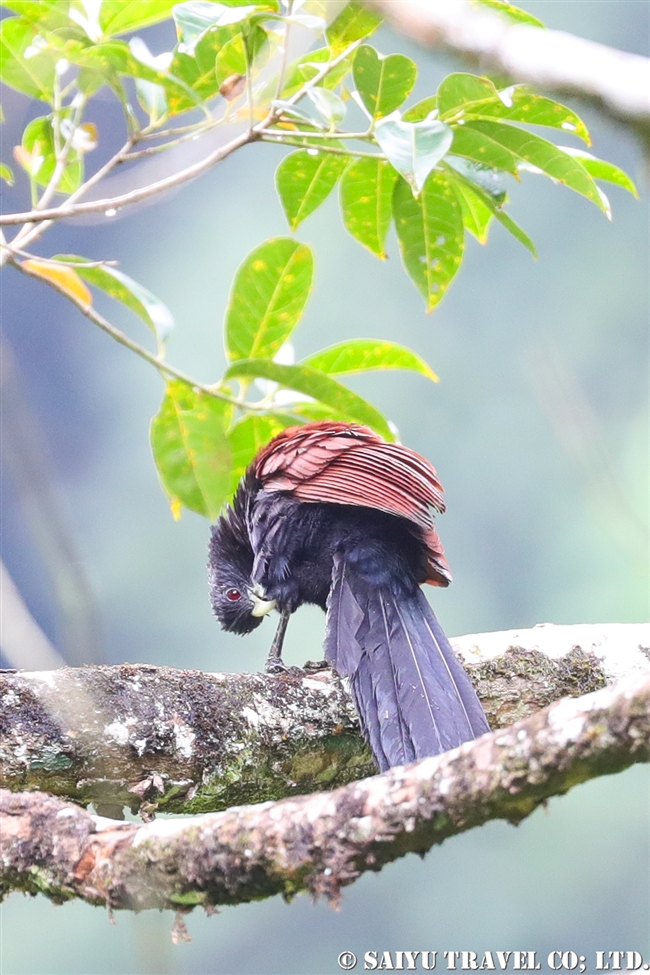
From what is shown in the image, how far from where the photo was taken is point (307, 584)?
292 cm

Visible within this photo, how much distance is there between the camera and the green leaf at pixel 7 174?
2.28 meters

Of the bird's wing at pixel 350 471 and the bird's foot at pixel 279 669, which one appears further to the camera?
the bird's wing at pixel 350 471

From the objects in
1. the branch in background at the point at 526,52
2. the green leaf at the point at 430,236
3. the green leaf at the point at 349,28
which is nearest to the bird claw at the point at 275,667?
the green leaf at the point at 430,236

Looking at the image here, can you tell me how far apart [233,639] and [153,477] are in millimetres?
2446

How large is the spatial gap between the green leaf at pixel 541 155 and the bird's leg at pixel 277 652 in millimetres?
1361

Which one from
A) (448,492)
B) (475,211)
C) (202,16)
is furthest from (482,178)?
(448,492)

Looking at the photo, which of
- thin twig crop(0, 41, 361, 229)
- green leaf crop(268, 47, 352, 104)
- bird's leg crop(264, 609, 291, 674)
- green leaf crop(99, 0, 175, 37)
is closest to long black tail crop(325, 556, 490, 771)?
bird's leg crop(264, 609, 291, 674)

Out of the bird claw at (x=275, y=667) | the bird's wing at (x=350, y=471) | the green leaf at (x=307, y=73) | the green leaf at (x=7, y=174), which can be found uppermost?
the green leaf at (x=307, y=73)

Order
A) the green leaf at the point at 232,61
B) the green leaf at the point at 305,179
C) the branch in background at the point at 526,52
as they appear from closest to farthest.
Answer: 1. the branch in background at the point at 526,52
2. the green leaf at the point at 232,61
3. the green leaf at the point at 305,179

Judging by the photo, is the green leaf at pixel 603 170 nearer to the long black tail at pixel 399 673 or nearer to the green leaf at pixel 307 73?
the green leaf at pixel 307 73

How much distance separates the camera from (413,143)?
1.74m

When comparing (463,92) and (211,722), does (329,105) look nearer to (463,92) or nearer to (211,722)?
(463,92)

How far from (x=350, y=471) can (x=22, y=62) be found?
1249 mm

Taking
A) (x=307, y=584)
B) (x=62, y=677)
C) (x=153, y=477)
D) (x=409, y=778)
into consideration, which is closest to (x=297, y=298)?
(x=307, y=584)
